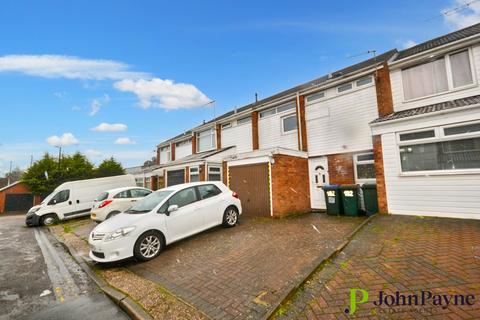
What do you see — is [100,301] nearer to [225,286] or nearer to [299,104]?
[225,286]

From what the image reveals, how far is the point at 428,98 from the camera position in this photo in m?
7.75

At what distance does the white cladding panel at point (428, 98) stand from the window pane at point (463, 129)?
181 cm

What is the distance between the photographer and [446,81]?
751 centimetres

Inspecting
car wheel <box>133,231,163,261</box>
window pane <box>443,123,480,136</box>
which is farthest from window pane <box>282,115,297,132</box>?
car wheel <box>133,231,163,261</box>

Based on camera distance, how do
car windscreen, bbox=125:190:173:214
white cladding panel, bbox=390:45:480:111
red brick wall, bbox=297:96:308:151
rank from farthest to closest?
red brick wall, bbox=297:96:308:151, white cladding panel, bbox=390:45:480:111, car windscreen, bbox=125:190:173:214

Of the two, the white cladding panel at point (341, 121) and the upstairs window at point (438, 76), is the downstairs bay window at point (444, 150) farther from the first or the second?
the upstairs window at point (438, 76)

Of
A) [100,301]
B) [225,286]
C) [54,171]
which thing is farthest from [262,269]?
[54,171]

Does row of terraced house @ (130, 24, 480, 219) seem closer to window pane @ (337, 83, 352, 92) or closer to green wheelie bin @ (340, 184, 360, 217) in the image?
window pane @ (337, 83, 352, 92)

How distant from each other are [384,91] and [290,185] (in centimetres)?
523

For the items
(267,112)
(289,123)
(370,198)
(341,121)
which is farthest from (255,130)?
(370,198)

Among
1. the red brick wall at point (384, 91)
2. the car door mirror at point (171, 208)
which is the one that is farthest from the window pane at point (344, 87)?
the car door mirror at point (171, 208)

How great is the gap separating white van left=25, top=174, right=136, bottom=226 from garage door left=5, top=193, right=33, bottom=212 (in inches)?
837

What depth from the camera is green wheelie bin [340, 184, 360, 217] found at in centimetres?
802

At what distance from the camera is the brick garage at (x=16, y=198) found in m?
25.9
